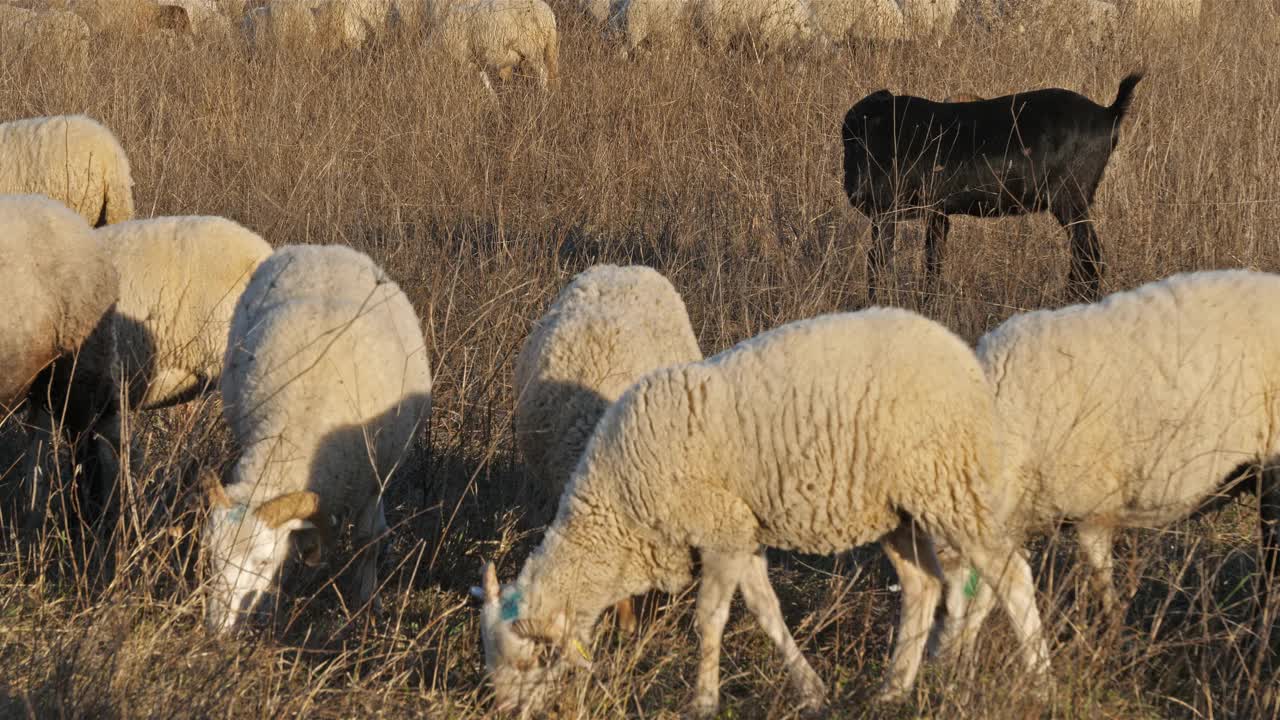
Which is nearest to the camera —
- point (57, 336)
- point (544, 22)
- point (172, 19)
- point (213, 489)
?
point (213, 489)

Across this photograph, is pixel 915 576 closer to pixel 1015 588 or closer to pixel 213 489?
pixel 1015 588

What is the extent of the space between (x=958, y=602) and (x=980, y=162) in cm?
311

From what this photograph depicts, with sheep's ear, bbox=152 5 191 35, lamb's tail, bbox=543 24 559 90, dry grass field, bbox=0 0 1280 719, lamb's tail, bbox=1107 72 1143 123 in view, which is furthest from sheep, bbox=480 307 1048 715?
sheep's ear, bbox=152 5 191 35

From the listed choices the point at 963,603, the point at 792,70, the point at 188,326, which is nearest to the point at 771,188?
the point at 792,70

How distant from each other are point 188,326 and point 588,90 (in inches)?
215

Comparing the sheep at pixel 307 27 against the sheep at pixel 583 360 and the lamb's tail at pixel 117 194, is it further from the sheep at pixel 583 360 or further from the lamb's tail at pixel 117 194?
the sheep at pixel 583 360

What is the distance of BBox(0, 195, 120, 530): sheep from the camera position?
430 centimetres

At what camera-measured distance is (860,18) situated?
11227mm

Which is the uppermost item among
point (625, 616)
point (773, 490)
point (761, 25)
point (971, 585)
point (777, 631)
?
point (761, 25)

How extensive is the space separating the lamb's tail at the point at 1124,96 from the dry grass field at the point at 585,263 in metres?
0.61

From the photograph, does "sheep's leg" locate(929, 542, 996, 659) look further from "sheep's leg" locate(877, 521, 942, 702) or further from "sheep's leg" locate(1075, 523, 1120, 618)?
"sheep's leg" locate(1075, 523, 1120, 618)

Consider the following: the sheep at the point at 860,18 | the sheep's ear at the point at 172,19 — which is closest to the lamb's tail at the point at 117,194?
the sheep at the point at 860,18

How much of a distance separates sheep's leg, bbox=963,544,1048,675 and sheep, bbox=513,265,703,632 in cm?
135

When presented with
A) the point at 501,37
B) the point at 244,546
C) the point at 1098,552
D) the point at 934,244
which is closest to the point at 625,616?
the point at 244,546
